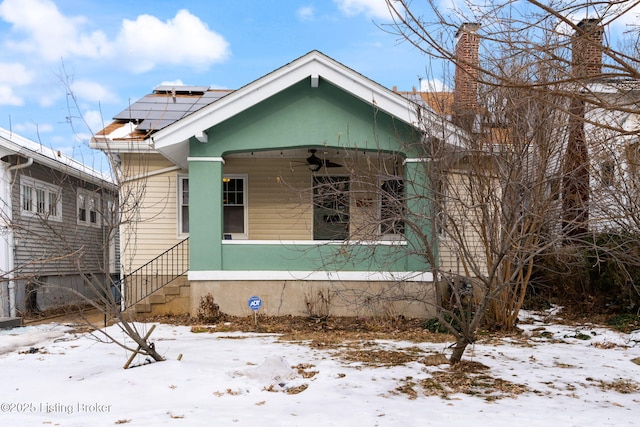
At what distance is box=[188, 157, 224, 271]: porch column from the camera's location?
35.1 feet

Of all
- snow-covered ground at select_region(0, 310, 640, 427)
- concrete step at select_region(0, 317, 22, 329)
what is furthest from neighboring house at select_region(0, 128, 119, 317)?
snow-covered ground at select_region(0, 310, 640, 427)

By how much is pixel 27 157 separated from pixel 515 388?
11901 millimetres

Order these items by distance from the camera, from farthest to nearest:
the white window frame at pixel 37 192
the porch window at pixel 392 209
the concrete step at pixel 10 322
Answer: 1. the white window frame at pixel 37 192
2. the concrete step at pixel 10 322
3. the porch window at pixel 392 209

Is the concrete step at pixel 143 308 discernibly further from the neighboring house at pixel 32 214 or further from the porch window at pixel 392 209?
the porch window at pixel 392 209

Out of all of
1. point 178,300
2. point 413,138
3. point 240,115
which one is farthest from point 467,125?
point 178,300

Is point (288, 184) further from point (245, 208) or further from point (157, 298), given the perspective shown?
point (157, 298)

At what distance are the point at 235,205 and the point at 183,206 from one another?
129cm

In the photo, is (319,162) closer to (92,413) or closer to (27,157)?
(27,157)

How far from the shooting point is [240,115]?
427 inches

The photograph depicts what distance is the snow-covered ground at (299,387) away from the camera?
469 centimetres

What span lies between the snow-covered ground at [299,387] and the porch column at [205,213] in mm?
2704

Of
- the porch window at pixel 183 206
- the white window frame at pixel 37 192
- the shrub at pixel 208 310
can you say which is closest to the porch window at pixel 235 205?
the porch window at pixel 183 206

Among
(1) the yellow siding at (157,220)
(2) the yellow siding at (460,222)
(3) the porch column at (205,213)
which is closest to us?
(2) the yellow siding at (460,222)

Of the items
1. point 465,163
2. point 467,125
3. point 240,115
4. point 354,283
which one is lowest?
point 354,283
